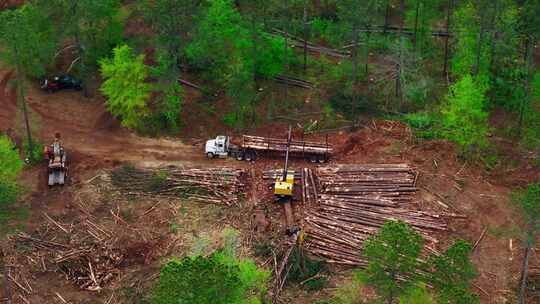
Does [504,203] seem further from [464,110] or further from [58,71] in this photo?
[58,71]

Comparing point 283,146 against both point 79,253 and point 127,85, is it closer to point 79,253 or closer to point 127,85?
point 127,85

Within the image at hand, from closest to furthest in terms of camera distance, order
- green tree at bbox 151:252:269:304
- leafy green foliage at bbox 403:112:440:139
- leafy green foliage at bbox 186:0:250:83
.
Result: 1. green tree at bbox 151:252:269:304
2. leafy green foliage at bbox 403:112:440:139
3. leafy green foliage at bbox 186:0:250:83

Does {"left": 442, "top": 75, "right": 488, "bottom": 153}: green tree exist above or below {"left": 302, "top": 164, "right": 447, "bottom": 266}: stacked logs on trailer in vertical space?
above

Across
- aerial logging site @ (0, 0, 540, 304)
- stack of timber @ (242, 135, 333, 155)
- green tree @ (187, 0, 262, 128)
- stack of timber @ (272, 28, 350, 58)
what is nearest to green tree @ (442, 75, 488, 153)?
aerial logging site @ (0, 0, 540, 304)

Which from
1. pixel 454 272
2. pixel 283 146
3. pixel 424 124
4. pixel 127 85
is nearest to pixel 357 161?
pixel 283 146

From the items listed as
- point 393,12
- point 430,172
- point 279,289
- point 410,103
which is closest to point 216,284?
A: point 279,289

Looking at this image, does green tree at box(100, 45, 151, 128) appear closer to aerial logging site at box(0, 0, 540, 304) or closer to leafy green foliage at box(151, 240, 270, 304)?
aerial logging site at box(0, 0, 540, 304)

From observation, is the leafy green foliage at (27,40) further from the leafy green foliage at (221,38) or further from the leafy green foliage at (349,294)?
the leafy green foliage at (349,294)

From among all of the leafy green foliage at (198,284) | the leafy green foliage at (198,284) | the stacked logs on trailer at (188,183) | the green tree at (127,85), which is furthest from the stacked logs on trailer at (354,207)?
the leafy green foliage at (198,284)
